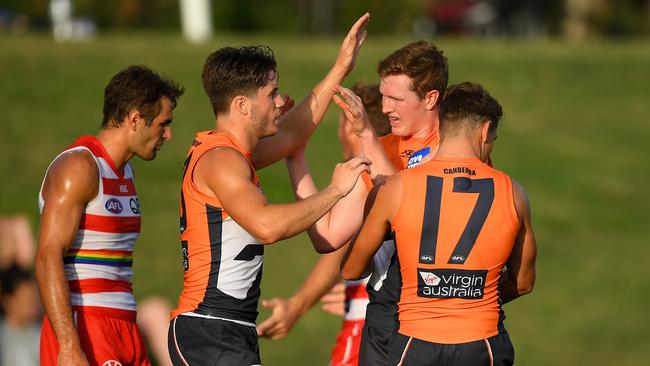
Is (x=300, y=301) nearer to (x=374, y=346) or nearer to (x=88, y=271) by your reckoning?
(x=374, y=346)

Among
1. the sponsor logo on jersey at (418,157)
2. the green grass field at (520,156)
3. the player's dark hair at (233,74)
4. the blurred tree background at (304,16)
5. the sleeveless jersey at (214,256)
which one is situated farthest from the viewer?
the blurred tree background at (304,16)

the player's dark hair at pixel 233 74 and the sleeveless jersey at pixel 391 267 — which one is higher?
the player's dark hair at pixel 233 74

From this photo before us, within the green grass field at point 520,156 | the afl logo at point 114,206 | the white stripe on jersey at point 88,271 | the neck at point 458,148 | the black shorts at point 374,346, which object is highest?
the neck at point 458,148

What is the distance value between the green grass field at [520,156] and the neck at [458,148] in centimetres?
838

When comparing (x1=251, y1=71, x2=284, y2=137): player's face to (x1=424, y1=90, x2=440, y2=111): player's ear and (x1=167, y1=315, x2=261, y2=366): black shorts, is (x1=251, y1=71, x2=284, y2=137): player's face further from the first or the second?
(x1=167, y1=315, x2=261, y2=366): black shorts

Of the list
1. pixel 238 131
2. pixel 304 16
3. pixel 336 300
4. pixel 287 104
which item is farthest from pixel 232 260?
pixel 304 16

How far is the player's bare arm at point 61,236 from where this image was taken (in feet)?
18.3

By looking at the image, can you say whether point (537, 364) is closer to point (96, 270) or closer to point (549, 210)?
point (549, 210)

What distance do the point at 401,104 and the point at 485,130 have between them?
67 centimetres

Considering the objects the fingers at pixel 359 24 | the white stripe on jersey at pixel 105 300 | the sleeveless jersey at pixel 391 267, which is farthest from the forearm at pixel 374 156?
the white stripe on jersey at pixel 105 300

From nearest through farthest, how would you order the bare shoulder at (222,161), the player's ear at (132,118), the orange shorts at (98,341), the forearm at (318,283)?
the bare shoulder at (222,161), the orange shorts at (98,341), the player's ear at (132,118), the forearm at (318,283)

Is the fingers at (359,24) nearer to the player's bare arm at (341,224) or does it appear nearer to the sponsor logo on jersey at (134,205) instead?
the player's bare arm at (341,224)

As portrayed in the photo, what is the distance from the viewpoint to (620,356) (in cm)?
1415

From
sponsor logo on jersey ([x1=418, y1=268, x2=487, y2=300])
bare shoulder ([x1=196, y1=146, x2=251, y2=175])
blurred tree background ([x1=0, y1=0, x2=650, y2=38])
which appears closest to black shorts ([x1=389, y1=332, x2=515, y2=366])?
sponsor logo on jersey ([x1=418, y1=268, x2=487, y2=300])
